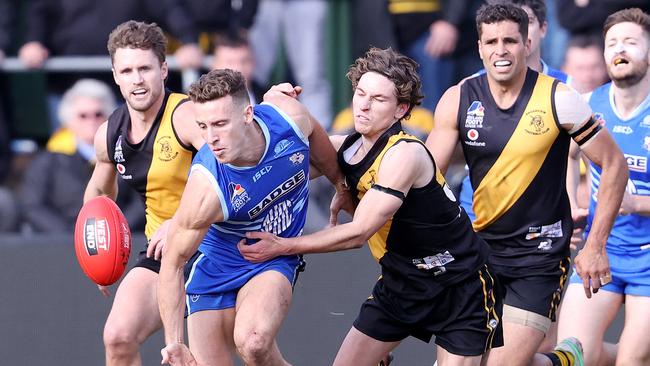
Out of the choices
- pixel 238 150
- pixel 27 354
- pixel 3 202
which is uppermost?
pixel 238 150

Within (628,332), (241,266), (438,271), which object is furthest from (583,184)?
(241,266)

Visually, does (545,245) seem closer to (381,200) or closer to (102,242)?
(381,200)

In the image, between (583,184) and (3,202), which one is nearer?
A: (583,184)

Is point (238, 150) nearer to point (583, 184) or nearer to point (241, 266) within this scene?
point (241, 266)

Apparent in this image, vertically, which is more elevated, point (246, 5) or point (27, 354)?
point (246, 5)

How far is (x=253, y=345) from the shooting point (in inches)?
287

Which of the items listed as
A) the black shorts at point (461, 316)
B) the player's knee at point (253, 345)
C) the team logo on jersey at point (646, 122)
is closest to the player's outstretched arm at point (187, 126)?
the player's knee at point (253, 345)

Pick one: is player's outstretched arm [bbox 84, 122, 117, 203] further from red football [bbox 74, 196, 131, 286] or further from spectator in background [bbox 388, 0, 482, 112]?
spectator in background [bbox 388, 0, 482, 112]

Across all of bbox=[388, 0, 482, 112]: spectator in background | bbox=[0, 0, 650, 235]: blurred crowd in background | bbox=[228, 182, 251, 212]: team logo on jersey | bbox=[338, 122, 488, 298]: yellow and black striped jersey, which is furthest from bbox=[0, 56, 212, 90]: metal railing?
bbox=[228, 182, 251, 212]: team logo on jersey

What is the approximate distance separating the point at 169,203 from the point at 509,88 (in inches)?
76.9

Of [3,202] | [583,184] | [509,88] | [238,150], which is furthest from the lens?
[3,202]

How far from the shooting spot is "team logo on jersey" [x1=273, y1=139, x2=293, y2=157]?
293 inches

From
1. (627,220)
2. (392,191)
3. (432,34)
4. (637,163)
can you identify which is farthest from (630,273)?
(432,34)

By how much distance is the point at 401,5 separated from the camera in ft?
37.2
